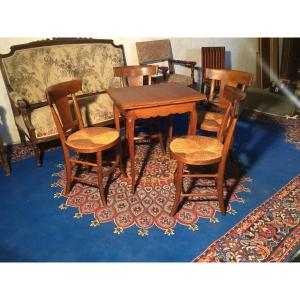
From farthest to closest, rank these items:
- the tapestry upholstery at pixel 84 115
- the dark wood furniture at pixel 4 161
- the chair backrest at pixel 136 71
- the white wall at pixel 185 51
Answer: the white wall at pixel 185 51 → the chair backrest at pixel 136 71 → the tapestry upholstery at pixel 84 115 → the dark wood furniture at pixel 4 161

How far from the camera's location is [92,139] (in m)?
2.46

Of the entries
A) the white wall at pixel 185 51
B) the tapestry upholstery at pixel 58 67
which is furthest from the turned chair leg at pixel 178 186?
the white wall at pixel 185 51

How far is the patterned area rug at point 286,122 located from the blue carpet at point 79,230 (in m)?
0.63

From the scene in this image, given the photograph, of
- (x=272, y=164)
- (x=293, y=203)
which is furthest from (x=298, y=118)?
(x=293, y=203)

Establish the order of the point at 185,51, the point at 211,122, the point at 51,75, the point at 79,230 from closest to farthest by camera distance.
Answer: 1. the point at 79,230
2. the point at 211,122
3. the point at 51,75
4. the point at 185,51

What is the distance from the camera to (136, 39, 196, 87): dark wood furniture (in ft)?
14.4

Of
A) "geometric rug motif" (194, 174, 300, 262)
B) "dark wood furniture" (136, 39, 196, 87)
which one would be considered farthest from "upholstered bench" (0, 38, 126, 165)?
"geometric rug motif" (194, 174, 300, 262)

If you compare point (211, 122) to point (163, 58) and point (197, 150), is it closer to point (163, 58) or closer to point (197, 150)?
point (197, 150)

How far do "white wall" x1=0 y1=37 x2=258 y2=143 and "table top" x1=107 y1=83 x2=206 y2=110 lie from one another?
1.81 meters

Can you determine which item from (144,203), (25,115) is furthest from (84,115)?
(144,203)

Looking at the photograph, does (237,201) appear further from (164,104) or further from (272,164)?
(164,104)

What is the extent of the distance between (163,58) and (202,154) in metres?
3.18

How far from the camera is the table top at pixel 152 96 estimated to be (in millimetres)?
2289

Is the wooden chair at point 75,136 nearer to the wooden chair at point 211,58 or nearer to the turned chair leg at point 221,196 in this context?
the turned chair leg at point 221,196
